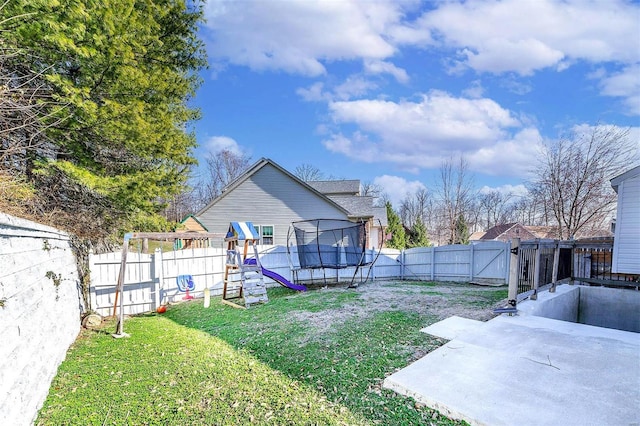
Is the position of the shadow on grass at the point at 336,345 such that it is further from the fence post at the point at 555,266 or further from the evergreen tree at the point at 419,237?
the evergreen tree at the point at 419,237

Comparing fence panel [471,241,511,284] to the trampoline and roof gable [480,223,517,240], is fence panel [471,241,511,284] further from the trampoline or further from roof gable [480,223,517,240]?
roof gable [480,223,517,240]

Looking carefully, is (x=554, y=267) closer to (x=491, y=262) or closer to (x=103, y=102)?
(x=491, y=262)

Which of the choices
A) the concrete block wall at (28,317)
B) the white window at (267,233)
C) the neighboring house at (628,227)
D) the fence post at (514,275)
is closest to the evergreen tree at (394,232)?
the white window at (267,233)

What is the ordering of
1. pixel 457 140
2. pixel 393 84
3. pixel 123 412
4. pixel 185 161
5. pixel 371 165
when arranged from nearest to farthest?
1. pixel 123 412
2. pixel 185 161
3. pixel 393 84
4. pixel 457 140
5. pixel 371 165

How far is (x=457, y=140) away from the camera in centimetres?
1911

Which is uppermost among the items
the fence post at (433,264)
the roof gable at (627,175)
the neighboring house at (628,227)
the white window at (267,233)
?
the roof gable at (627,175)

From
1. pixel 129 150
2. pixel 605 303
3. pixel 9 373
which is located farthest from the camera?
pixel 605 303

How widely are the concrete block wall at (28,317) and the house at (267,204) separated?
9621 mm

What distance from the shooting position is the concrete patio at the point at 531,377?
217 cm

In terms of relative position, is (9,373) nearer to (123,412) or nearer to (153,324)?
(123,412)

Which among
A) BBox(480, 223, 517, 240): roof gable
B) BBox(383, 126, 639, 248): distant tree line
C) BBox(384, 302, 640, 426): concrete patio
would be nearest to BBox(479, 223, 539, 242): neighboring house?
BBox(480, 223, 517, 240): roof gable

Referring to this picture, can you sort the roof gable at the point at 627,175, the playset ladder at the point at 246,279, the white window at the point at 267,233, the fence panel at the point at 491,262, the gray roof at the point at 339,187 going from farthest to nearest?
1. the gray roof at the point at 339,187
2. the white window at the point at 267,233
3. the fence panel at the point at 491,262
4. the roof gable at the point at 627,175
5. the playset ladder at the point at 246,279

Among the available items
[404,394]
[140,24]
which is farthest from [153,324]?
[140,24]

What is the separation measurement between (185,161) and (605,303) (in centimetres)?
998
